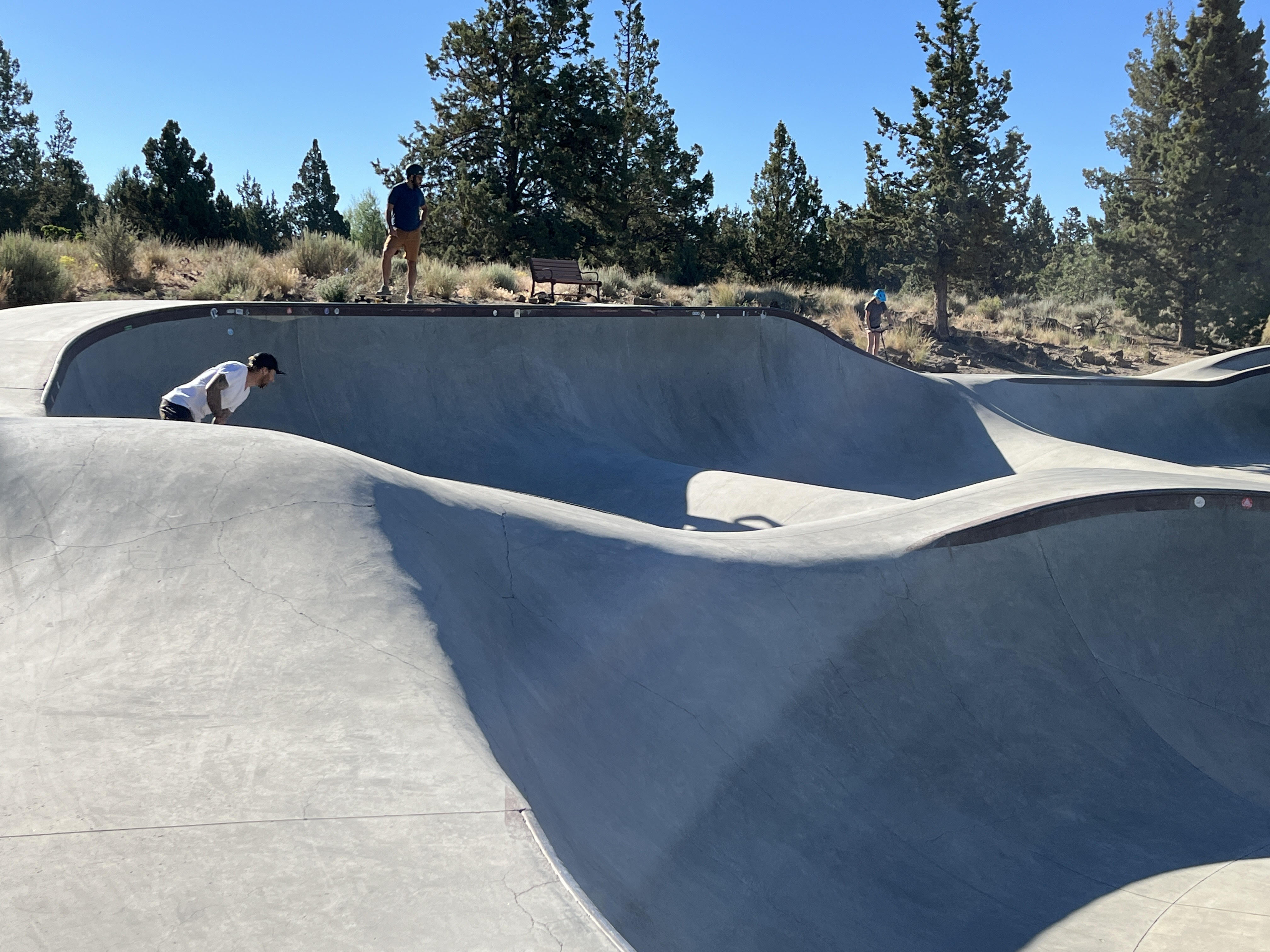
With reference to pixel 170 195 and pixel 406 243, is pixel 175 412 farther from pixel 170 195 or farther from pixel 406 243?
pixel 170 195

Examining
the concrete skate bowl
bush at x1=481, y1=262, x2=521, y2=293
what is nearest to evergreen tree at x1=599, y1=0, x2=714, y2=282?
bush at x1=481, y1=262, x2=521, y2=293

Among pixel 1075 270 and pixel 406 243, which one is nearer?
pixel 406 243

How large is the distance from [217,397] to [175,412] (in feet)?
0.91

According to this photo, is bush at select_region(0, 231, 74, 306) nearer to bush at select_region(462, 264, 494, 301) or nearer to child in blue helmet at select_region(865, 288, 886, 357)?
bush at select_region(462, 264, 494, 301)

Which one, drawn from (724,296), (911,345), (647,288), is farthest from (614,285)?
(911,345)

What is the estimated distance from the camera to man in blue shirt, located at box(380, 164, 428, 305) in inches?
430

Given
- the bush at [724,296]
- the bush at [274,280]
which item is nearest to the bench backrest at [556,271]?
the bush at [274,280]

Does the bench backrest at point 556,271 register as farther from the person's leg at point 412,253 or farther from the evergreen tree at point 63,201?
the evergreen tree at point 63,201

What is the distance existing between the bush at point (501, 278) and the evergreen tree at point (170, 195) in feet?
32.2

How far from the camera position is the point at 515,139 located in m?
25.8

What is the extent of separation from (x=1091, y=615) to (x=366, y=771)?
17.0 feet

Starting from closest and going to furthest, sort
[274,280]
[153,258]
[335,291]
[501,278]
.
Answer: [335,291] → [274,280] → [153,258] → [501,278]

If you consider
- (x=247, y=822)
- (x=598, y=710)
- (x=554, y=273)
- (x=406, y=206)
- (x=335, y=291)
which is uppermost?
(x=406, y=206)

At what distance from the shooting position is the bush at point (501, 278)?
18.7 m
